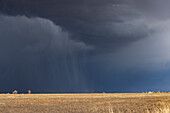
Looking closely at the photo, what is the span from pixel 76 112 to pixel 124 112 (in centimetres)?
603

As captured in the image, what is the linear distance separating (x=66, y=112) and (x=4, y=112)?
27.5 ft

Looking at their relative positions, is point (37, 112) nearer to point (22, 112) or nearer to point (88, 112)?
point (22, 112)

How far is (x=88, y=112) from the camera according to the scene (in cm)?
2608

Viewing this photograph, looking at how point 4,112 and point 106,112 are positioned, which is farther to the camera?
point 4,112

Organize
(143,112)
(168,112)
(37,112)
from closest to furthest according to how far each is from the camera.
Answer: (168,112) → (143,112) → (37,112)

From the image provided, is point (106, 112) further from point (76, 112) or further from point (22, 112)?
point (22, 112)

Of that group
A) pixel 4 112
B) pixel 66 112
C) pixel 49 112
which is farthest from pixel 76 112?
pixel 4 112

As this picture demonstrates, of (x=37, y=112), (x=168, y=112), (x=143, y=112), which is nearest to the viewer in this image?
(x=168, y=112)

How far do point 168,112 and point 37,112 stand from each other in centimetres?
1589

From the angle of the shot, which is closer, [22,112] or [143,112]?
[143,112]

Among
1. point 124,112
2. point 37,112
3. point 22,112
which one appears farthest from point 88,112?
point 22,112

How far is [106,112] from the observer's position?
2569cm

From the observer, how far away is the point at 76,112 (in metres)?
A: 26.5

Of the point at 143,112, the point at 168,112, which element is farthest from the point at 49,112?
the point at 168,112
